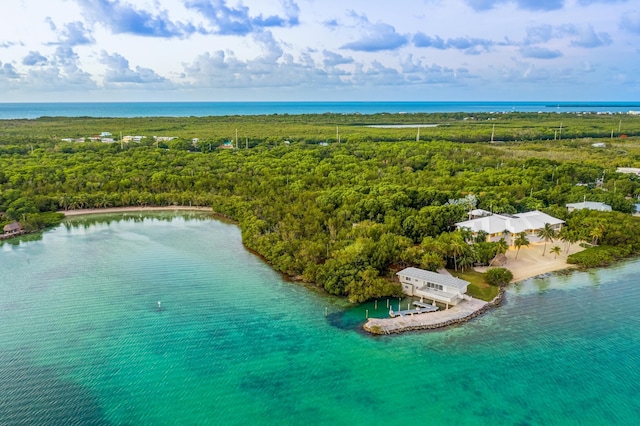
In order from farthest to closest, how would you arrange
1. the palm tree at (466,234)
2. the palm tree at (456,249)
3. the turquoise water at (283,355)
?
the palm tree at (466,234), the palm tree at (456,249), the turquoise water at (283,355)

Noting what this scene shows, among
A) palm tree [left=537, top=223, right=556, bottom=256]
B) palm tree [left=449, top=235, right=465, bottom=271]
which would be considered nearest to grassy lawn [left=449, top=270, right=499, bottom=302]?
palm tree [left=449, top=235, right=465, bottom=271]

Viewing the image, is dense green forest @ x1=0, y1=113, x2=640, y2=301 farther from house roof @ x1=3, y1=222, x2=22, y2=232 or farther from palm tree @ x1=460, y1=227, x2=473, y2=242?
house roof @ x1=3, y1=222, x2=22, y2=232

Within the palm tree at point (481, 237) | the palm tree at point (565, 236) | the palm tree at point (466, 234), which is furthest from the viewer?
the palm tree at point (565, 236)

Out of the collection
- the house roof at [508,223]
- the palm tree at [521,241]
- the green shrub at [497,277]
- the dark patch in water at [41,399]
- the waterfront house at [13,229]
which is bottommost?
the dark patch in water at [41,399]

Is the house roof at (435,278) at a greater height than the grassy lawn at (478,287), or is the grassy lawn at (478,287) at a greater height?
the house roof at (435,278)

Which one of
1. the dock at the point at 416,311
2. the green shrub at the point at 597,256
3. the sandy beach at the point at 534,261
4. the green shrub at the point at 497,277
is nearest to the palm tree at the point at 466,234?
the sandy beach at the point at 534,261

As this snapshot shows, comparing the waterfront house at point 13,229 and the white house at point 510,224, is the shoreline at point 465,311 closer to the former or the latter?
the white house at point 510,224

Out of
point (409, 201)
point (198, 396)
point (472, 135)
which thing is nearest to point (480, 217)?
point (409, 201)
